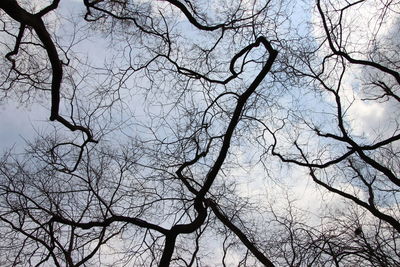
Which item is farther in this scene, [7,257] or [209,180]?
[7,257]

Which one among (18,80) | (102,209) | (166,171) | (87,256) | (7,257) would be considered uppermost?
(18,80)

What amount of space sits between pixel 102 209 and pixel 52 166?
139 centimetres

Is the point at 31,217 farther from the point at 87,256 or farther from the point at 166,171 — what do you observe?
the point at 166,171

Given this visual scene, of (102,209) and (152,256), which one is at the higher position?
(102,209)

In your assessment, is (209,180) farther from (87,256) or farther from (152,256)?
(87,256)

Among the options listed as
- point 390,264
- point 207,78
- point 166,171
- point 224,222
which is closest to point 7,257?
point 166,171

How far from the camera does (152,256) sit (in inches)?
270

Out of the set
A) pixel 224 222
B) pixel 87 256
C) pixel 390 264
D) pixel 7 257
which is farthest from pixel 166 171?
pixel 390 264

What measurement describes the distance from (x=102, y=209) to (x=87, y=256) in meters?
1.13

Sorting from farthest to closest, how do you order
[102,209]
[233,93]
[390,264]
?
[102,209] < [233,93] < [390,264]

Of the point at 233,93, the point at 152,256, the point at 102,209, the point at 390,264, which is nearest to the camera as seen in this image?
the point at 390,264

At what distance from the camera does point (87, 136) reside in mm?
7270

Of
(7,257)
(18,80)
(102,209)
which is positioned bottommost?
(7,257)

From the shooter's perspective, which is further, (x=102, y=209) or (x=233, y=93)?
(x=102, y=209)
